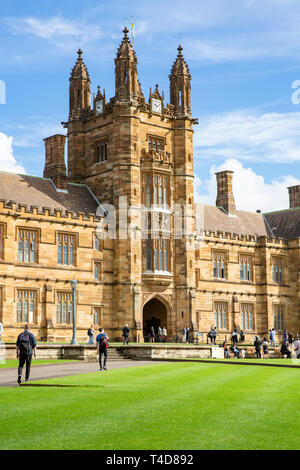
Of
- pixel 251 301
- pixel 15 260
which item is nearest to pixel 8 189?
pixel 15 260

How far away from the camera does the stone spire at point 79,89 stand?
51625 millimetres

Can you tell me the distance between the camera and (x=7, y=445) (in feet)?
28.0

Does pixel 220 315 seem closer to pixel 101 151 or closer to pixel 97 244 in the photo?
pixel 97 244

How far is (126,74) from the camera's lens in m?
47.0

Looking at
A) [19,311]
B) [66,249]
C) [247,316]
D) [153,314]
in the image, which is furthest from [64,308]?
[247,316]

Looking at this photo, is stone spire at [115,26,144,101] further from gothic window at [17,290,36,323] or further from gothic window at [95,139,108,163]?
gothic window at [17,290,36,323]

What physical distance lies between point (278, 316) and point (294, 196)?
14.1 m

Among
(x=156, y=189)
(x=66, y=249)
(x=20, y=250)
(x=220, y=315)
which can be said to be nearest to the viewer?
(x=20, y=250)

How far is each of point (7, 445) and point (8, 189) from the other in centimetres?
3584

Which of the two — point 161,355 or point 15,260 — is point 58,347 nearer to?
point 161,355

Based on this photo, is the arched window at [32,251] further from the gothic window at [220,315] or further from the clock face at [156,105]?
the gothic window at [220,315]

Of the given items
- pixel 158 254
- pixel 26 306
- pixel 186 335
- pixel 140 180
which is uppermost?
pixel 140 180

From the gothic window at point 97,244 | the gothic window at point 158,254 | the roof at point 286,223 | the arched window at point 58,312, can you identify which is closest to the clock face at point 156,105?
the gothic window at point 158,254

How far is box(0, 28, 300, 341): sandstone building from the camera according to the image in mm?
41438
